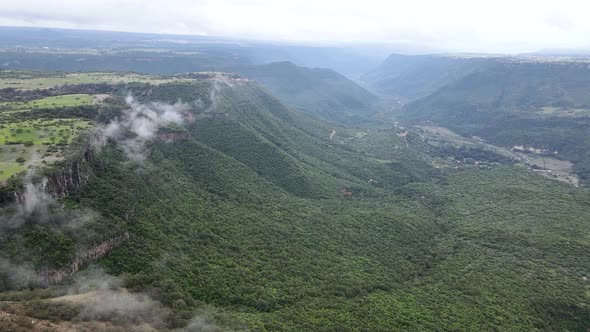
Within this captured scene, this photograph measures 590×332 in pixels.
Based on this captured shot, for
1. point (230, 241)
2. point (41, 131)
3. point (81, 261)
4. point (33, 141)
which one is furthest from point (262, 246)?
point (41, 131)

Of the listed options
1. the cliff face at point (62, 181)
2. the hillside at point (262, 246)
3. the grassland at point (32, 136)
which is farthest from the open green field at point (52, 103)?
the cliff face at point (62, 181)

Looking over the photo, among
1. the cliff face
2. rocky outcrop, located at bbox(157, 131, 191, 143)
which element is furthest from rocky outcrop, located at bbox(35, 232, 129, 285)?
rocky outcrop, located at bbox(157, 131, 191, 143)

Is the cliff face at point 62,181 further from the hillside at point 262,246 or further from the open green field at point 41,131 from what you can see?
the open green field at point 41,131

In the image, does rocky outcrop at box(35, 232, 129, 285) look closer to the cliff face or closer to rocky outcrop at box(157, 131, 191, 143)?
the cliff face

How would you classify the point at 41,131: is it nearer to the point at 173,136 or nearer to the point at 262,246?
the point at 173,136

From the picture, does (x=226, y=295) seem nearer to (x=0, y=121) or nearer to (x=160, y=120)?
(x=0, y=121)

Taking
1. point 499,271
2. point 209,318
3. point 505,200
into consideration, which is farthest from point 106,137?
point 505,200
